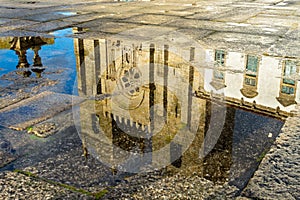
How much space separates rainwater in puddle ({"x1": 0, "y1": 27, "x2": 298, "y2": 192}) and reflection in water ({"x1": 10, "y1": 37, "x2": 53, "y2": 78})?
0.03 metres

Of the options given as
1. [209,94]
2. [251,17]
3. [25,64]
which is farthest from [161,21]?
[209,94]

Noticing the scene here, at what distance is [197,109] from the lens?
5703mm

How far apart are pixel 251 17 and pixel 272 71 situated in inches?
294

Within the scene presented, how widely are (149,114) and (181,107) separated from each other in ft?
1.89

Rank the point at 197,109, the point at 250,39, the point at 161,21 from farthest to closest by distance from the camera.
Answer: the point at 161,21, the point at 250,39, the point at 197,109

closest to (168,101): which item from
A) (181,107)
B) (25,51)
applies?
(181,107)

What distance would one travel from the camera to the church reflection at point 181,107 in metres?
4.36

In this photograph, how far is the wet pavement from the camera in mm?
3848

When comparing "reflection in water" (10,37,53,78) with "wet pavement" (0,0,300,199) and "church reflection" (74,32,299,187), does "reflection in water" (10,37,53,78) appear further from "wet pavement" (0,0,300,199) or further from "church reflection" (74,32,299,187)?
"church reflection" (74,32,299,187)

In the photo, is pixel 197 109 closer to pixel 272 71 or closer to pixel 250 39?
pixel 272 71

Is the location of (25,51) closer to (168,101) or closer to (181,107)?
(168,101)

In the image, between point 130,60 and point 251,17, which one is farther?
point 251,17

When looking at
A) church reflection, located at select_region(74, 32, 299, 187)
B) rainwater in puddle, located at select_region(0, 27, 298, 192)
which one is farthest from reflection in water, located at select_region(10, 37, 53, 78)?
church reflection, located at select_region(74, 32, 299, 187)

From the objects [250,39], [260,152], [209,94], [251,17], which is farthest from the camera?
[251,17]
